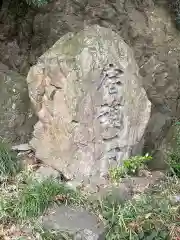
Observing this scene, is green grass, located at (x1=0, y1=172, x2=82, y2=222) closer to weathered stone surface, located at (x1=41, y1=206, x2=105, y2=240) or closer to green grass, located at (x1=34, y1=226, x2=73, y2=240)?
weathered stone surface, located at (x1=41, y1=206, x2=105, y2=240)

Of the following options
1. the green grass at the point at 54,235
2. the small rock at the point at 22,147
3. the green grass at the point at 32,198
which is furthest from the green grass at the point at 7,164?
the green grass at the point at 54,235

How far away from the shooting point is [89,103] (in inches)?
183

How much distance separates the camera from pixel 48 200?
4.21 metres

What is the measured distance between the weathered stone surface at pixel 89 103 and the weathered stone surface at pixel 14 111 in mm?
694

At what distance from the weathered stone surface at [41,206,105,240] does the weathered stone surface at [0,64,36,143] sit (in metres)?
1.64

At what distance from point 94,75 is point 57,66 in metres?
0.47

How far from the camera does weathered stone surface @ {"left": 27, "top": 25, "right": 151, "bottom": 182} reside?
4668mm

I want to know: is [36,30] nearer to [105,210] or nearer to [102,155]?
[102,155]

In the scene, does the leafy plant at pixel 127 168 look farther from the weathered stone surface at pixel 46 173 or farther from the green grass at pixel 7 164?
the green grass at pixel 7 164

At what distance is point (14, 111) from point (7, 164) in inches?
37.4

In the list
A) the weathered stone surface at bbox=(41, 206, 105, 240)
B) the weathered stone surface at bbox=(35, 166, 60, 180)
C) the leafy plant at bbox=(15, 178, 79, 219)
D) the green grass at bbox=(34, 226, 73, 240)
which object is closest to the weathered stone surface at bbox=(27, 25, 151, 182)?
the weathered stone surface at bbox=(35, 166, 60, 180)

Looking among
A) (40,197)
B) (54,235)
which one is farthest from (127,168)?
(54,235)

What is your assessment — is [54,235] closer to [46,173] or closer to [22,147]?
[46,173]

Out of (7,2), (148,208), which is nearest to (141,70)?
(7,2)
